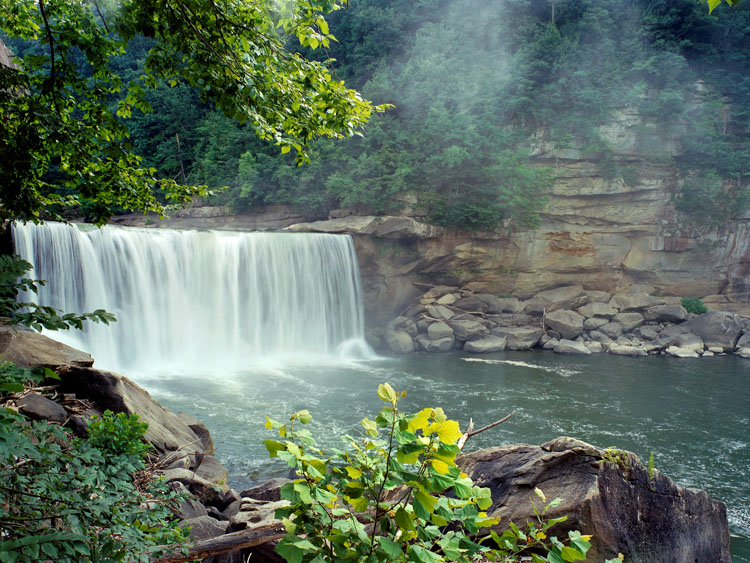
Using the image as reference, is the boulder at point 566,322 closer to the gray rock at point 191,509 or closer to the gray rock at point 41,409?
the gray rock at point 191,509

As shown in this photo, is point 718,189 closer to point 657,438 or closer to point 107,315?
point 657,438

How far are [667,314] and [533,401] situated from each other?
10708mm

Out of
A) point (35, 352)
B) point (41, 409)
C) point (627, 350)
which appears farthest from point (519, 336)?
point (41, 409)

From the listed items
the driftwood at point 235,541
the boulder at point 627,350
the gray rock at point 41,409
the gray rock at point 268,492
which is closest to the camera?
the driftwood at point 235,541

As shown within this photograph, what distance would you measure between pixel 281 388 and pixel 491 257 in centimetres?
1117

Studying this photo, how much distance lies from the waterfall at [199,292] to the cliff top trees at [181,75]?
31.8 feet

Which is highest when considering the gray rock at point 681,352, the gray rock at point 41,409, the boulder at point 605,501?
the gray rock at point 41,409

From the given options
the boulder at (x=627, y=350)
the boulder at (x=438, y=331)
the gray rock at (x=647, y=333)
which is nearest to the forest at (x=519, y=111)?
the boulder at (x=438, y=331)

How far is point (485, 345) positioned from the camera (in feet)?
59.6

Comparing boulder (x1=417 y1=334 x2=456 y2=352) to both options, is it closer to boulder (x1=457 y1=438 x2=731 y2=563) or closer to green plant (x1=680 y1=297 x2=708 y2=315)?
green plant (x1=680 y1=297 x2=708 y2=315)

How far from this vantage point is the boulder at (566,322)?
18.9 metres

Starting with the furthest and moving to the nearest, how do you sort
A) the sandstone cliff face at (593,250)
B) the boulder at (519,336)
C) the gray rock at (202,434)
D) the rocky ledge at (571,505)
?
1. the sandstone cliff face at (593,250)
2. the boulder at (519,336)
3. the gray rock at (202,434)
4. the rocky ledge at (571,505)

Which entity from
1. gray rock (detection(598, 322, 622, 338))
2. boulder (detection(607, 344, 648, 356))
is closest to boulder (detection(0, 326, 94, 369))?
boulder (detection(607, 344, 648, 356))

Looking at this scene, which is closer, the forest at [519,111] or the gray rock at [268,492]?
the gray rock at [268,492]
